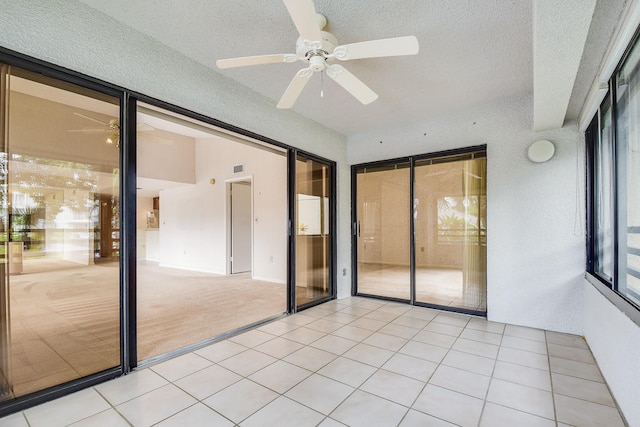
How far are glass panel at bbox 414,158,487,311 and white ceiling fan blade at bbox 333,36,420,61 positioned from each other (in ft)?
8.24

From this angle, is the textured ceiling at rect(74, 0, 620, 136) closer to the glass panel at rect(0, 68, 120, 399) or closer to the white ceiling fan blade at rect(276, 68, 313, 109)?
the white ceiling fan blade at rect(276, 68, 313, 109)

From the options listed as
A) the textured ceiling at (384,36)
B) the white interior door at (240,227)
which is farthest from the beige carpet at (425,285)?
the white interior door at (240,227)

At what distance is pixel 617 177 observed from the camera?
2.14 metres

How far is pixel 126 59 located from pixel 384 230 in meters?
3.77

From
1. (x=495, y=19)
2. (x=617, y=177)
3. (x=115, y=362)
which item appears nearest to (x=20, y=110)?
(x=115, y=362)

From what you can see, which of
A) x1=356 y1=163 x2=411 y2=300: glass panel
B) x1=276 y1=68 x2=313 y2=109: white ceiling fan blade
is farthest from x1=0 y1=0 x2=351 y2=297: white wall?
x1=356 y1=163 x2=411 y2=300: glass panel

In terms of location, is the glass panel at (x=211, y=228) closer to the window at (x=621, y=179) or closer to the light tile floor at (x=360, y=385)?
the light tile floor at (x=360, y=385)

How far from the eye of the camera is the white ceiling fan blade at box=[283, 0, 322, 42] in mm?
1484

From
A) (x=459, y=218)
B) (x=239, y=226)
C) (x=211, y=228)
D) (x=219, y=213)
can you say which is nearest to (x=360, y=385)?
(x=459, y=218)

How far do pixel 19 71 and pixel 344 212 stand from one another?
383cm

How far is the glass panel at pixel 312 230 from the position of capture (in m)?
4.14

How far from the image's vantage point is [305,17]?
1.59m

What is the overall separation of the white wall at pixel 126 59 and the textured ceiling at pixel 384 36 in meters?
0.09

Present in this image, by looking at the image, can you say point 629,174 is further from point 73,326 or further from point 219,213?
point 219,213
